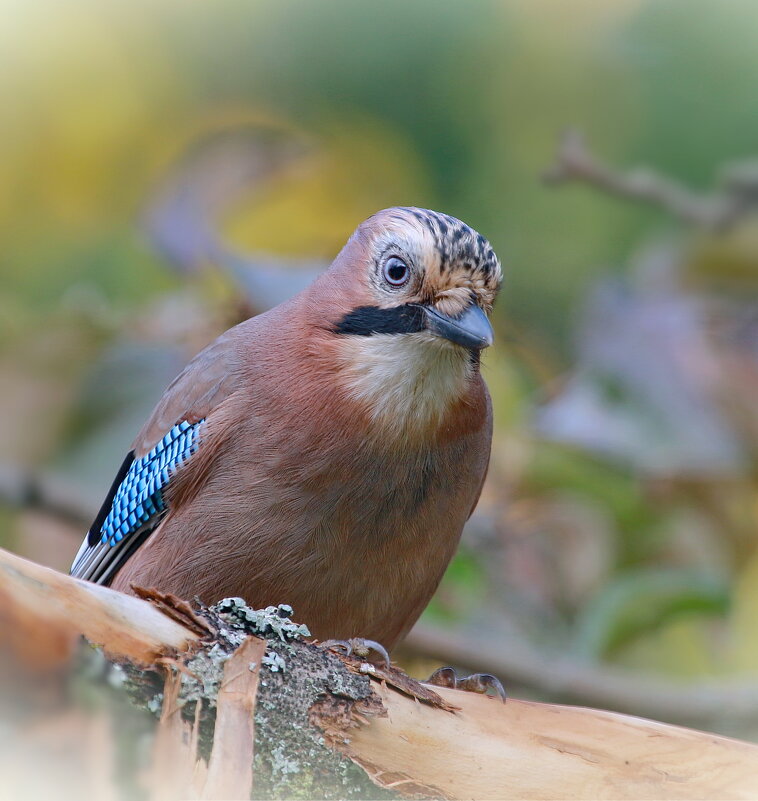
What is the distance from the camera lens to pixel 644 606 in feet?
15.3

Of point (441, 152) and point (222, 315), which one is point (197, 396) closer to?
point (222, 315)

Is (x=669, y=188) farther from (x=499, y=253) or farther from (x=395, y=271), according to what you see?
(x=395, y=271)

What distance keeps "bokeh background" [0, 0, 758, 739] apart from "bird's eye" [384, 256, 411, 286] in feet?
4.70

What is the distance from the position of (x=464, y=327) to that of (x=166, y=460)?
1165 millimetres

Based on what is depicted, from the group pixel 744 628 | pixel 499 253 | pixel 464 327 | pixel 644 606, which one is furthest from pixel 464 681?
pixel 499 253

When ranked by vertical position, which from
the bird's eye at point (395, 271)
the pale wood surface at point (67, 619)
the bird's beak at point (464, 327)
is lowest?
the pale wood surface at point (67, 619)

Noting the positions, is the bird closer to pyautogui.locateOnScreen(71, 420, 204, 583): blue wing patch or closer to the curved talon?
pyautogui.locateOnScreen(71, 420, 204, 583): blue wing patch

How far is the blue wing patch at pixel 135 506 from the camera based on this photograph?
3.62 m

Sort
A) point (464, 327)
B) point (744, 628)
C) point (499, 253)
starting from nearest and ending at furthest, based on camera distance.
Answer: point (464, 327) → point (744, 628) → point (499, 253)

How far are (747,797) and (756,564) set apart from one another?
2657 mm

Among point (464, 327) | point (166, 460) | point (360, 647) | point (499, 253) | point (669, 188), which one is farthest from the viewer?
point (499, 253)

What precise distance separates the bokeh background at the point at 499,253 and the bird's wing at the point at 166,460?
971mm

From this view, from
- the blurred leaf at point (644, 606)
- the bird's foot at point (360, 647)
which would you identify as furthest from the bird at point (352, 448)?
the blurred leaf at point (644, 606)

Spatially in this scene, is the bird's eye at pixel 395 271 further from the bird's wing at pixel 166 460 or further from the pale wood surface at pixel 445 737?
→ the pale wood surface at pixel 445 737
